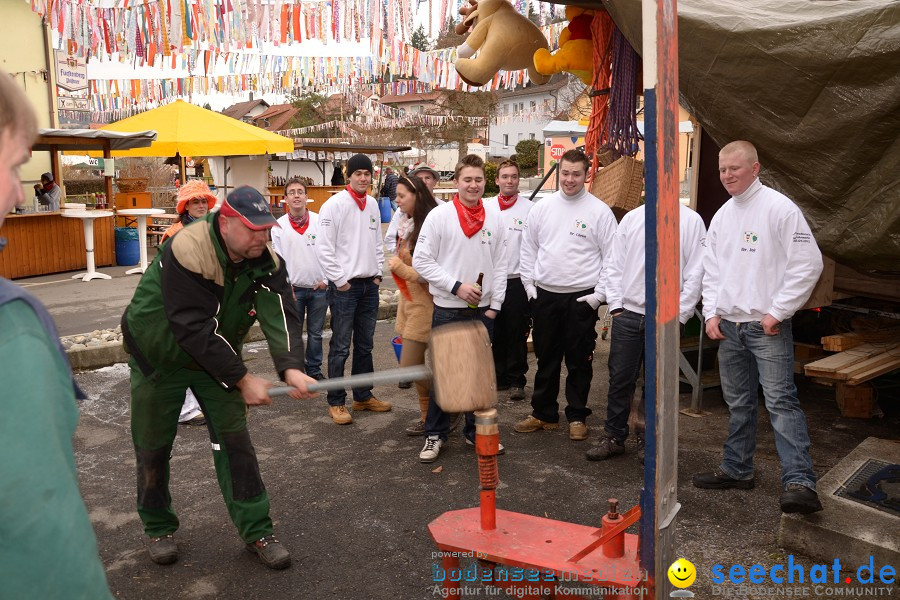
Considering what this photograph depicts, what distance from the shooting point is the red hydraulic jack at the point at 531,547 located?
279cm

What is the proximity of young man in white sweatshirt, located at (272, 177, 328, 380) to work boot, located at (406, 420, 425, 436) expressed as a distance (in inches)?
58.4

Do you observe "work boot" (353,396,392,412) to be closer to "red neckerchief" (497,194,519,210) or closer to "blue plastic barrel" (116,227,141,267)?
"red neckerchief" (497,194,519,210)

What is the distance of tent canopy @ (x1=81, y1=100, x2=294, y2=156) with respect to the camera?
14.8 metres

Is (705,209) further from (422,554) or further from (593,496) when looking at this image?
(422,554)

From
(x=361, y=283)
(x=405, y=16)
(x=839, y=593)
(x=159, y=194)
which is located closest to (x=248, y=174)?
(x=159, y=194)

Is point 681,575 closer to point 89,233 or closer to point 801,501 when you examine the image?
point 801,501

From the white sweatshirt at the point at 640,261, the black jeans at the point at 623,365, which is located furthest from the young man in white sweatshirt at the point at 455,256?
the white sweatshirt at the point at 640,261

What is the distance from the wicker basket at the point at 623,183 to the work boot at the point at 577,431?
1.89 meters

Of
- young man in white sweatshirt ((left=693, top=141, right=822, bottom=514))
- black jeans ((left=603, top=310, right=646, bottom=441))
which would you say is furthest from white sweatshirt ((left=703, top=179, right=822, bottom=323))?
black jeans ((left=603, top=310, right=646, bottom=441))

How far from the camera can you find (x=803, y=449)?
13.5 feet

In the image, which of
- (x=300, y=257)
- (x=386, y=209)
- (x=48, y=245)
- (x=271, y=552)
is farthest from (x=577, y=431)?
(x=386, y=209)

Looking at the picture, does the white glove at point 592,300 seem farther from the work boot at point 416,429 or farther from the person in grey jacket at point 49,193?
the person in grey jacket at point 49,193

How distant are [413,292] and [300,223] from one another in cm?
187

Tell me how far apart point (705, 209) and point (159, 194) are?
79.7 ft
